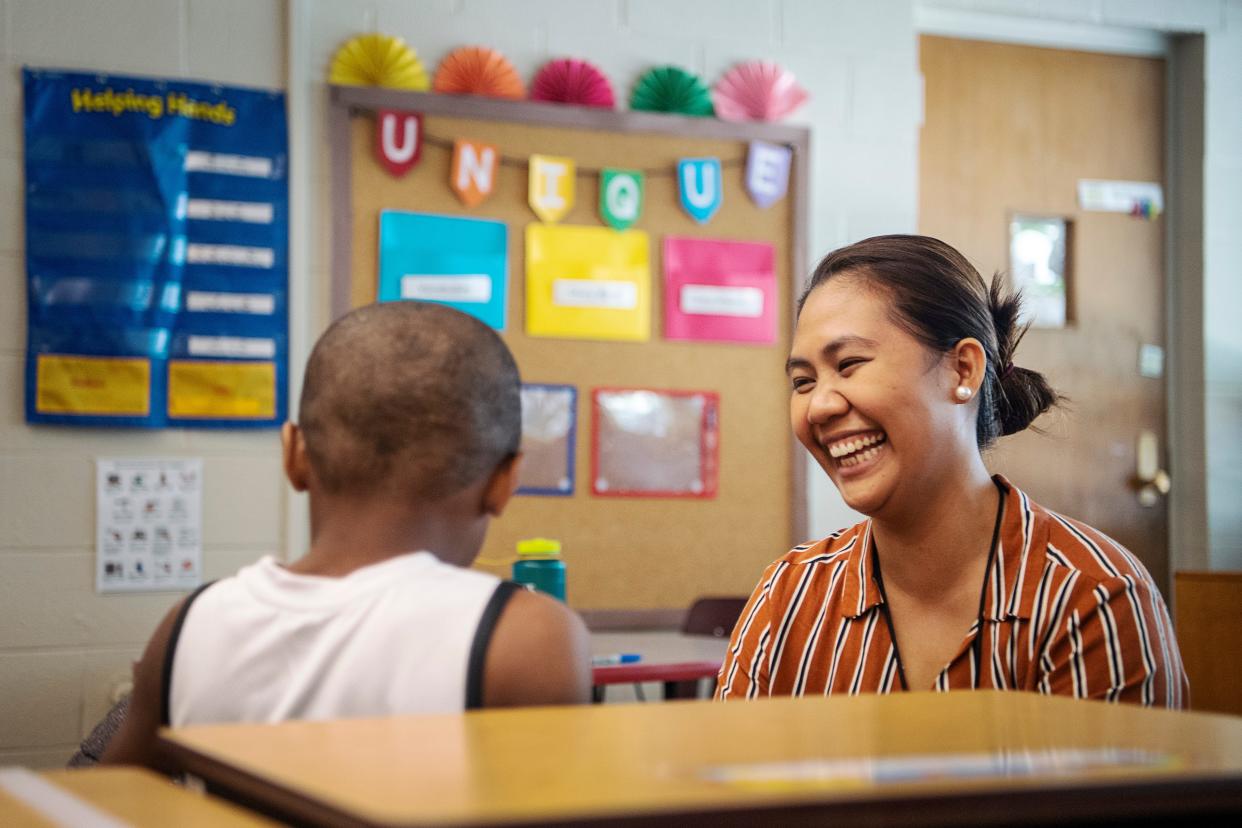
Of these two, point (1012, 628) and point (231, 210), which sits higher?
point (231, 210)

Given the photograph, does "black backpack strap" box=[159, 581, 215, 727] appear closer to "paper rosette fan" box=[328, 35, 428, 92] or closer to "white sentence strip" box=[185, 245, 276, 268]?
"white sentence strip" box=[185, 245, 276, 268]

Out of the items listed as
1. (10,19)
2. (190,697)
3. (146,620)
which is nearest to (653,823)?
(190,697)

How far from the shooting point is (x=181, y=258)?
327 centimetres

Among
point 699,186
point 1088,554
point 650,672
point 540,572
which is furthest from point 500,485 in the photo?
point 699,186

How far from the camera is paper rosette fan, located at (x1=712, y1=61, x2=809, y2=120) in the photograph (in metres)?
3.72

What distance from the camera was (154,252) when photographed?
3.25 meters

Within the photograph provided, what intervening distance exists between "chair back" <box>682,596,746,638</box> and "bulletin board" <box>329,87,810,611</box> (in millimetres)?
227

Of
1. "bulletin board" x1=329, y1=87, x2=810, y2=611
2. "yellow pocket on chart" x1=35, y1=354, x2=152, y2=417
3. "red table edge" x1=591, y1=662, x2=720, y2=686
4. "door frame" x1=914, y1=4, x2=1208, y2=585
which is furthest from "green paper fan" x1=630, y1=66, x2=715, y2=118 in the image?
"red table edge" x1=591, y1=662, x2=720, y2=686

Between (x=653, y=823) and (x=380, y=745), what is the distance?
20cm

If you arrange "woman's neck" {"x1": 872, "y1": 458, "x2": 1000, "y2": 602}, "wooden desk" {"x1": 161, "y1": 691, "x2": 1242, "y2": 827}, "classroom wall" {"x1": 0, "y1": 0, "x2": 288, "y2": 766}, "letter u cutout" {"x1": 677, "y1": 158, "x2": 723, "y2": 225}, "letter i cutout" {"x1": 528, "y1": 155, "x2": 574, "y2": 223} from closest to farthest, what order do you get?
"wooden desk" {"x1": 161, "y1": 691, "x2": 1242, "y2": 827} < "woman's neck" {"x1": 872, "y1": 458, "x2": 1000, "y2": 602} < "classroom wall" {"x1": 0, "y1": 0, "x2": 288, "y2": 766} < "letter i cutout" {"x1": 528, "y1": 155, "x2": 574, "y2": 223} < "letter u cutout" {"x1": 677, "y1": 158, "x2": 723, "y2": 225}

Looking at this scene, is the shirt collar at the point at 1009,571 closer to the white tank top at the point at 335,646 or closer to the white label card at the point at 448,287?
the white tank top at the point at 335,646

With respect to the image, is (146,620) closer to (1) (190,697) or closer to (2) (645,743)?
(1) (190,697)

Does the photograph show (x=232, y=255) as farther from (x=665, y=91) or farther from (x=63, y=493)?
(x=665, y=91)

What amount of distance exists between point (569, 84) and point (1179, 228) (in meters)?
2.04
